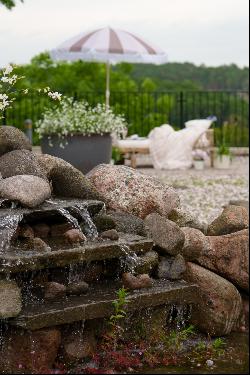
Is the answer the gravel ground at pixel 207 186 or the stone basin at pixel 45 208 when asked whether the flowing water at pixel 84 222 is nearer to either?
the stone basin at pixel 45 208

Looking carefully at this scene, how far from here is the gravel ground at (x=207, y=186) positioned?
12.1 meters

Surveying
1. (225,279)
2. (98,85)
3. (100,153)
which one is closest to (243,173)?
(100,153)

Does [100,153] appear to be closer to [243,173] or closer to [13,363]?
[243,173]

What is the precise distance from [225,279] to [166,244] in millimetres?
608

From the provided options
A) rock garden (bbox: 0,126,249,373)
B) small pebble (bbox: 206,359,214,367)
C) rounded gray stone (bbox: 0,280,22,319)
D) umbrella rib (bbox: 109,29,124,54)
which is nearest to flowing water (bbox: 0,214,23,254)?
rock garden (bbox: 0,126,249,373)

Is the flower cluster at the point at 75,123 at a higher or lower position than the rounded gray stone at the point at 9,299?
higher

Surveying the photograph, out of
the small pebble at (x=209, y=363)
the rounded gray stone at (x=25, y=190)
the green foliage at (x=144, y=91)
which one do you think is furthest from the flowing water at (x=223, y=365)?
the green foliage at (x=144, y=91)

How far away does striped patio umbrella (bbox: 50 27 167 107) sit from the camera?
16.9m

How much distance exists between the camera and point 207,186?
14.5 meters

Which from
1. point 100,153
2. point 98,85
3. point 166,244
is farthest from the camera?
point 98,85

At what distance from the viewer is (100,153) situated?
13.6 metres

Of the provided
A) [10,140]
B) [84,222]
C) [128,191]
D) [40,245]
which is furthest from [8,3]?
[40,245]

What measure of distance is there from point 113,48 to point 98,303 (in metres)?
11.3

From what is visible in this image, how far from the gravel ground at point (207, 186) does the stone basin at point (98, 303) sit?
421 centimetres
